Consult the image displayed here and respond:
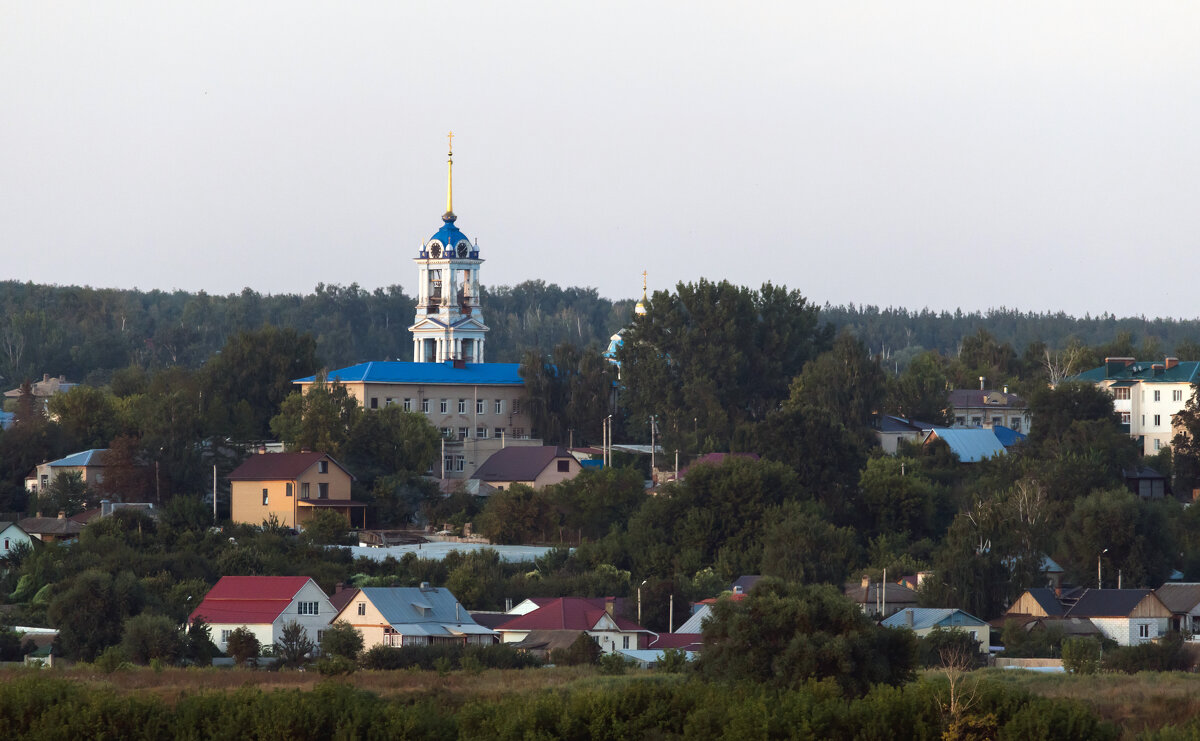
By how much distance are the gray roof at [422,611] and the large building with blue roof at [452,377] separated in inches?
918

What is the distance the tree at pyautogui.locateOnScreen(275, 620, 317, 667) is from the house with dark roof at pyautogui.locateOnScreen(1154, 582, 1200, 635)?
2315cm

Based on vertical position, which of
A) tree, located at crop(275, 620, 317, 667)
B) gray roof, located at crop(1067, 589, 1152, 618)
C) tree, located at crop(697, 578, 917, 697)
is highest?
tree, located at crop(697, 578, 917, 697)

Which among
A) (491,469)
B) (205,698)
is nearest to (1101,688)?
(205,698)

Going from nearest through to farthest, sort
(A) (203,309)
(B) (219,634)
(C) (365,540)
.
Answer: (B) (219,634)
(C) (365,540)
(A) (203,309)

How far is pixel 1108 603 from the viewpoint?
193 feet

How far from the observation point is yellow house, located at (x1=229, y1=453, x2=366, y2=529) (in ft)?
225

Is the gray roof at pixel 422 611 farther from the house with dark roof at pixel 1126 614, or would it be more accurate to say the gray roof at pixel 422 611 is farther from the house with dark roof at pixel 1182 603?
the house with dark roof at pixel 1182 603

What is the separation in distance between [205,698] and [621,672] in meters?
13.7

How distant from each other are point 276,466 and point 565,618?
60.3ft

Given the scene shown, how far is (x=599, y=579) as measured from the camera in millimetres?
60688

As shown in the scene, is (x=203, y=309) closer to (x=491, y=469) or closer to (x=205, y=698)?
(x=491, y=469)

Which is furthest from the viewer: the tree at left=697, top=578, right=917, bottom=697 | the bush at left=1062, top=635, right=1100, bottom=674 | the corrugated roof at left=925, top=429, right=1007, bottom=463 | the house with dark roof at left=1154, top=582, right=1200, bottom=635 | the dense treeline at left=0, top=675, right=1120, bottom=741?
the corrugated roof at left=925, top=429, right=1007, bottom=463

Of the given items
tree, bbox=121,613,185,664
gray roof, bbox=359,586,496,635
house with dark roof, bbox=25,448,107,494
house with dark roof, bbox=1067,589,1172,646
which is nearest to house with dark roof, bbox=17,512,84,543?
house with dark roof, bbox=25,448,107,494

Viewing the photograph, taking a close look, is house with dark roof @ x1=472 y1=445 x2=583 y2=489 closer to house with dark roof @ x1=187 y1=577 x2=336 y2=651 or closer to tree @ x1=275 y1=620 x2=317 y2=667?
house with dark roof @ x1=187 y1=577 x2=336 y2=651
